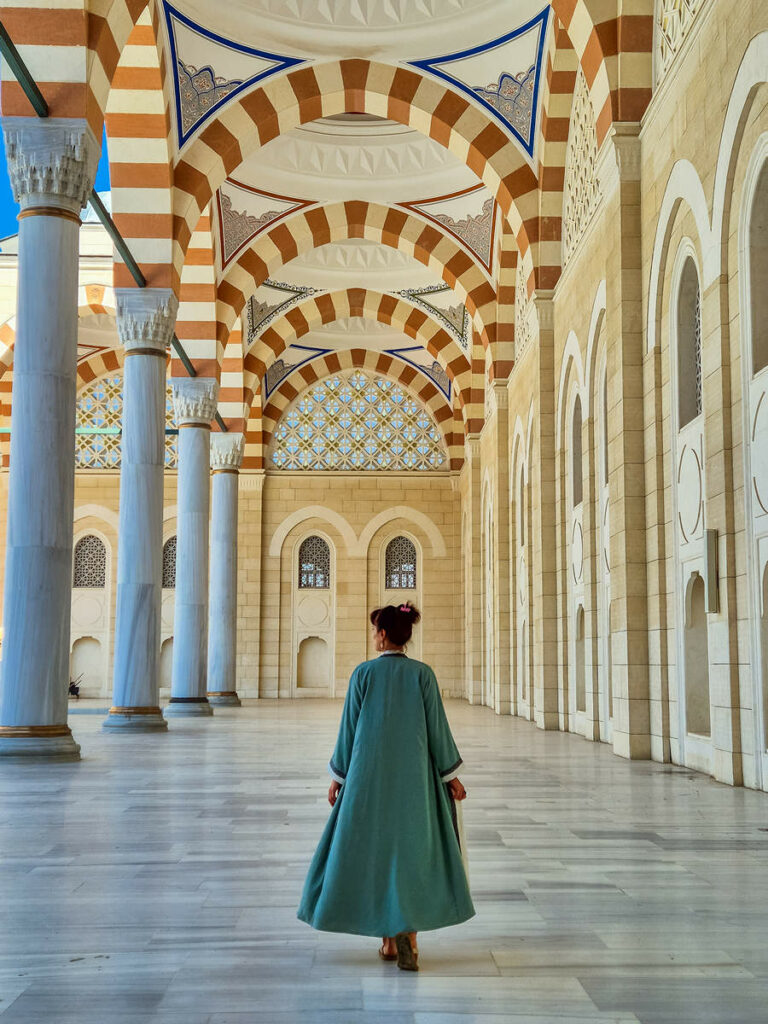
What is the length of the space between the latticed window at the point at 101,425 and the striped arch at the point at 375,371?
88.2 inches

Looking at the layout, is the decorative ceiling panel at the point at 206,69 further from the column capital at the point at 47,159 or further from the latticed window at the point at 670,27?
the latticed window at the point at 670,27

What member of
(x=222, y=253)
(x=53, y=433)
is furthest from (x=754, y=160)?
(x=222, y=253)

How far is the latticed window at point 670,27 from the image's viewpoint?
287 inches

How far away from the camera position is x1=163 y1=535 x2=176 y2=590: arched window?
76.1ft

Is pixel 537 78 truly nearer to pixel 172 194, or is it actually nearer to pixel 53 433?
pixel 172 194

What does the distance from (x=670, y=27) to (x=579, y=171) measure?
322cm

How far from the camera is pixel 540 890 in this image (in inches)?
144

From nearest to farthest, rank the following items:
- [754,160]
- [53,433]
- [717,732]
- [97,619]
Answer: [754,160], [717,732], [53,433], [97,619]

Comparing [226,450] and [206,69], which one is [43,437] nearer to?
[206,69]

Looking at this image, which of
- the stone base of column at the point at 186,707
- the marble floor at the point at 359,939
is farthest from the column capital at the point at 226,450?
the marble floor at the point at 359,939

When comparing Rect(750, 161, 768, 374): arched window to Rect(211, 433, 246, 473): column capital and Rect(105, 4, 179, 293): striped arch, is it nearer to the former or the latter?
Rect(105, 4, 179, 293): striped arch

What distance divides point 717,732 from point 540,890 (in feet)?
10.5

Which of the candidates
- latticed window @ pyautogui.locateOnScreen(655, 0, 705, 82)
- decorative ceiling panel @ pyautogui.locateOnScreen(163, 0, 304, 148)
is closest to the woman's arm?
latticed window @ pyautogui.locateOnScreen(655, 0, 705, 82)

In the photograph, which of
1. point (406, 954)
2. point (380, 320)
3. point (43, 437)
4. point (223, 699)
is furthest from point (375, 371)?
point (406, 954)
